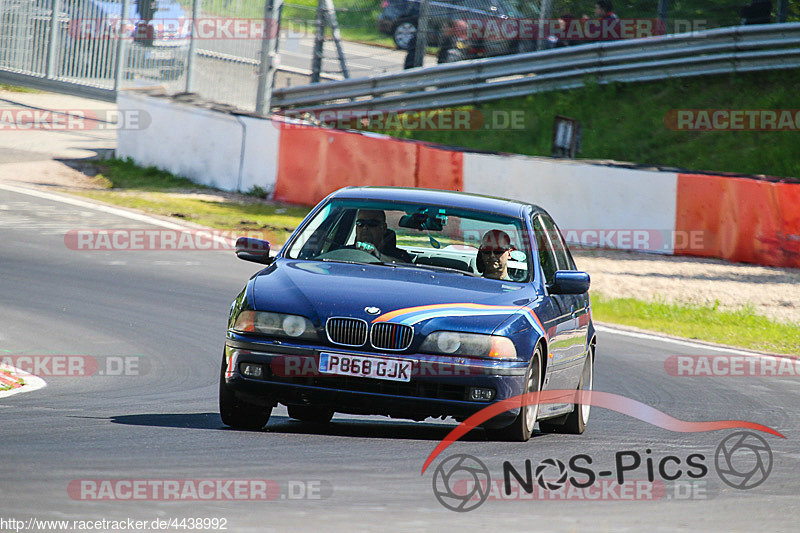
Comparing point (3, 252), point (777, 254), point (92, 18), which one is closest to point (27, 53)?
point (92, 18)

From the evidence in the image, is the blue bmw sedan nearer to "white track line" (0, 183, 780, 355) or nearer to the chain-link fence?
"white track line" (0, 183, 780, 355)

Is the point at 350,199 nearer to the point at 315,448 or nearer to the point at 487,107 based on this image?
the point at 315,448

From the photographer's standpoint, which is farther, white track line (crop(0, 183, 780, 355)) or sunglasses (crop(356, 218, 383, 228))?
white track line (crop(0, 183, 780, 355))

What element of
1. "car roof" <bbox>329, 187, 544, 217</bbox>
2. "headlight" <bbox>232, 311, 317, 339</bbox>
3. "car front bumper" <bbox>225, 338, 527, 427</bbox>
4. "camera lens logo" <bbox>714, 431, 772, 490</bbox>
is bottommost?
"camera lens logo" <bbox>714, 431, 772, 490</bbox>

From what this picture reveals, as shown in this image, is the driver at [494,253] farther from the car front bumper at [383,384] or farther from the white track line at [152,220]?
the white track line at [152,220]

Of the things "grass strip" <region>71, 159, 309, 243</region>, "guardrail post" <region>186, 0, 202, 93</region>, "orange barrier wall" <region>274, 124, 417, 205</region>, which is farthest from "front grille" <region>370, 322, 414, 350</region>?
"guardrail post" <region>186, 0, 202, 93</region>

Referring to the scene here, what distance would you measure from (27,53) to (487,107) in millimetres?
9896

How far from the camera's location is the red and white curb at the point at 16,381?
7.94m

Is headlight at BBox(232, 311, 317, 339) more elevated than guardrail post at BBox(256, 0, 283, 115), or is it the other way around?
guardrail post at BBox(256, 0, 283, 115)

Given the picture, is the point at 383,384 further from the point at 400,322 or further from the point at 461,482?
the point at 461,482

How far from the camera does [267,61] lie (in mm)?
22531

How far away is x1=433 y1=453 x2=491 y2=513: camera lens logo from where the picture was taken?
204 inches

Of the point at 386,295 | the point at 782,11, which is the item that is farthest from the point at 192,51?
the point at 386,295

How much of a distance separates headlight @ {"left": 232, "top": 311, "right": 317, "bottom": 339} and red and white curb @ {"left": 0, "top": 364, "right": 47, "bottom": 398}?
1962mm
